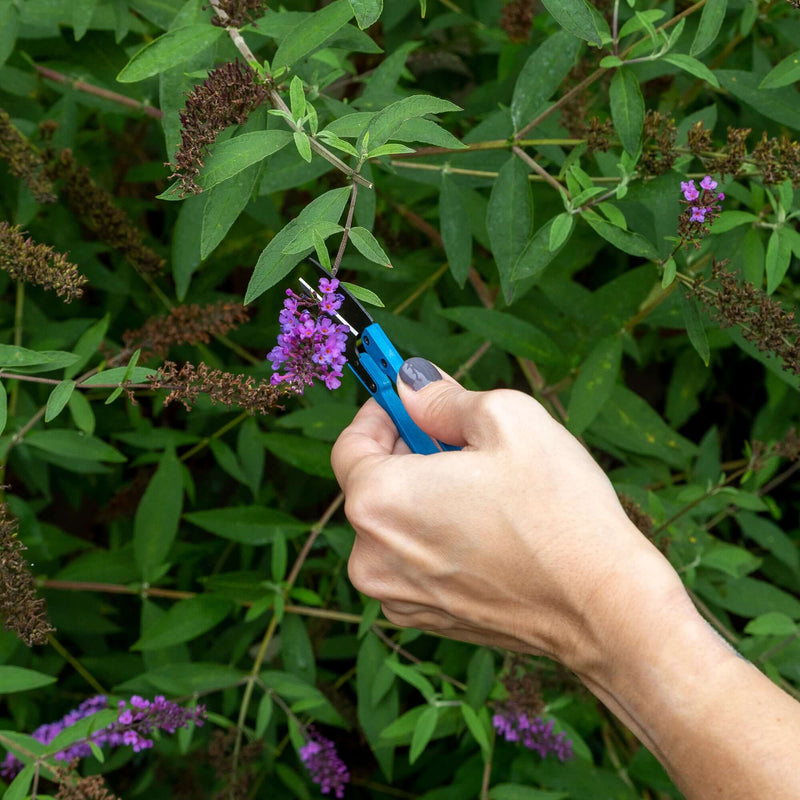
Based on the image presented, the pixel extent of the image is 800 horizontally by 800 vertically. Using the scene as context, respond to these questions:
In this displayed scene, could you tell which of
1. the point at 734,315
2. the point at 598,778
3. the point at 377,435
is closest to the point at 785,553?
the point at 598,778

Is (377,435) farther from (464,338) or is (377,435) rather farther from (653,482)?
(653,482)

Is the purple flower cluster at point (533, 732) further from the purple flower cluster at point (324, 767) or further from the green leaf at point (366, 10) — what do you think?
the green leaf at point (366, 10)

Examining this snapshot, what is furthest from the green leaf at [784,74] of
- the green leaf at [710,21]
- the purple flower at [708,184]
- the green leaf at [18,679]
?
the green leaf at [18,679]

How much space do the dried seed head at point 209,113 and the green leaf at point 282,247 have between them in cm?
15

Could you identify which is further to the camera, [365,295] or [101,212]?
[101,212]

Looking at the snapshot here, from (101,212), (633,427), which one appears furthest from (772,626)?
(101,212)

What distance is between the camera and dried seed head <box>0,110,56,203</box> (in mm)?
1838

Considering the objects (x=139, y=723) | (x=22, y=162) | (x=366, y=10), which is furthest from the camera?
(x=139, y=723)

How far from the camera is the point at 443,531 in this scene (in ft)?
4.69

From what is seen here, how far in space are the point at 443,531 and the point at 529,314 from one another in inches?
55.0

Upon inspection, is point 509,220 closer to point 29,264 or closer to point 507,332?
point 507,332

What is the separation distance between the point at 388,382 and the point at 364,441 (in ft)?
0.38

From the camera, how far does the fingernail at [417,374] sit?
155cm

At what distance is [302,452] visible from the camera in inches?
101
